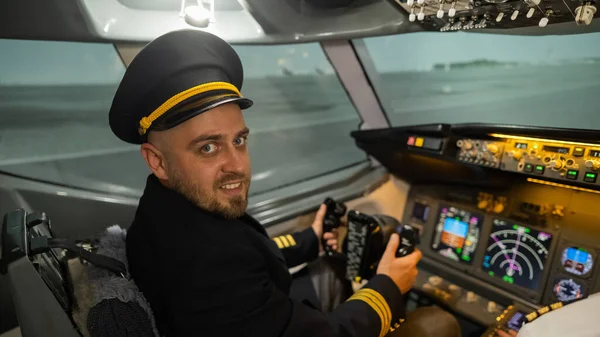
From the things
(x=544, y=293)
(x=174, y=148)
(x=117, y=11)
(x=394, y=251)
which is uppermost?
(x=117, y=11)

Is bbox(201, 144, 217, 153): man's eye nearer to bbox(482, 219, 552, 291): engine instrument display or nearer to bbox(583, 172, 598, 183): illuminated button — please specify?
bbox(583, 172, 598, 183): illuminated button

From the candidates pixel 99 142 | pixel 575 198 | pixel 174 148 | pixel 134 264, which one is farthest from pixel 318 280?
pixel 99 142

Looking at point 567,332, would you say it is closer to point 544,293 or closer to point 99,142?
point 544,293

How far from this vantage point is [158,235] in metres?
1.12

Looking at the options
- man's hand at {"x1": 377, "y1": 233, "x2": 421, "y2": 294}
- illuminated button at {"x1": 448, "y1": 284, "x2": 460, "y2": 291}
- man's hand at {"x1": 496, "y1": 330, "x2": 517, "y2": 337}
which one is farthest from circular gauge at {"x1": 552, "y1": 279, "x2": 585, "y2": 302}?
man's hand at {"x1": 377, "y1": 233, "x2": 421, "y2": 294}

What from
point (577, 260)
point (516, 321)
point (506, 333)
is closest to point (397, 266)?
point (506, 333)

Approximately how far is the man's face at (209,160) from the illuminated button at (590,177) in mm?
1349

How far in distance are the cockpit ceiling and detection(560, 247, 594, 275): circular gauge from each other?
3.08 feet

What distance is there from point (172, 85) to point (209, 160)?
0.23 meters

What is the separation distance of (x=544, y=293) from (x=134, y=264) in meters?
1.77

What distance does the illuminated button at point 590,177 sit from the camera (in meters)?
1.53

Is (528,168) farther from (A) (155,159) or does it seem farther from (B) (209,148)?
(A) (155,159)

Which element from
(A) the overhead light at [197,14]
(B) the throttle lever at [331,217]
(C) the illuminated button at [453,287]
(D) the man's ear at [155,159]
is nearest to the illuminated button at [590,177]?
(C) the illuminated button at [453,287]

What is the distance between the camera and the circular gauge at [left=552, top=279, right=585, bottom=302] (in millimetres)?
1706
